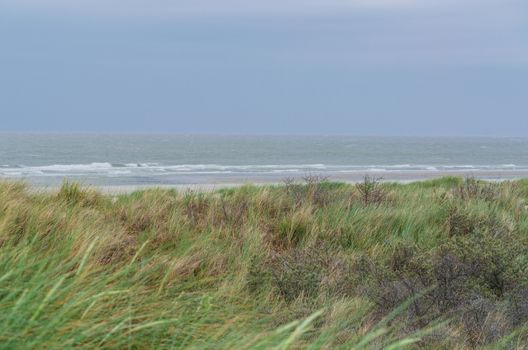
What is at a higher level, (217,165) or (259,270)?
(259,270)

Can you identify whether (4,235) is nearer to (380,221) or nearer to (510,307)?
(510,307)

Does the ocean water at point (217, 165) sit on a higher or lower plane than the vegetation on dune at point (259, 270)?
lower

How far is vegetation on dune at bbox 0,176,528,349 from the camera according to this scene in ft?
11.1

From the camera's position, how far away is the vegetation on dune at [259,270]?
11.1ft

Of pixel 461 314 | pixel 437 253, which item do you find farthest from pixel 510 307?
pixel 437 253

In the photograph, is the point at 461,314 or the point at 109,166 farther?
the point at 109,166

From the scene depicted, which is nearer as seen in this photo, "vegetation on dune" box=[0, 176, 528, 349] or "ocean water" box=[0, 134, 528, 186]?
"vegetation on dune" box=[0, 176, 528, 349]

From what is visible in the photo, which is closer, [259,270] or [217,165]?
[259,270]

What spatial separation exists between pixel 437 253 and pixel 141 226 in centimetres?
315

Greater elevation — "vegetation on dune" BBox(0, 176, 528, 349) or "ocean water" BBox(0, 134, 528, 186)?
"vegetation on dune" BBox(0, 176, 528, 349)

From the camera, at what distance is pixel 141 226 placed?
827 cm

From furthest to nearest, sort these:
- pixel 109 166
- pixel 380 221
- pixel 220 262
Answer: pixel 109 166, pixel 380 221, pixel 220 262

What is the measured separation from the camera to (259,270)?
268 inches

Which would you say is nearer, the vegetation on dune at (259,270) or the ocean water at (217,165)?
the vegetation on dune at (259,270)
